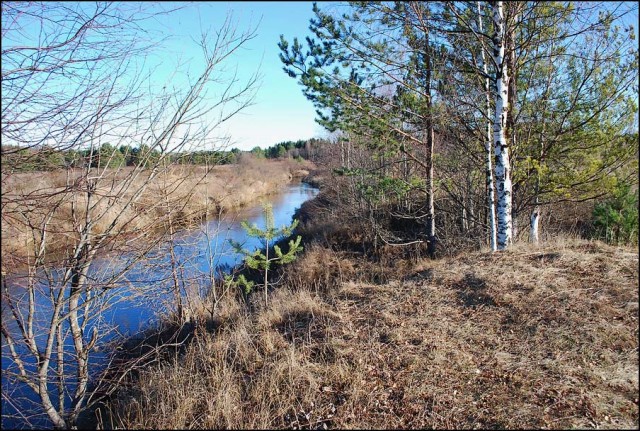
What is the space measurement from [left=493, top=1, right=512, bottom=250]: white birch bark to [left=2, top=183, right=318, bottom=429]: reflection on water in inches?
208

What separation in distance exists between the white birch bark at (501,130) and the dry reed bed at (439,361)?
1241 millimetres

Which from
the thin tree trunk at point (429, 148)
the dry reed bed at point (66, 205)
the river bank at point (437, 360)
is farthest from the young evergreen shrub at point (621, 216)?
the dry reed bed at point (66, 205)

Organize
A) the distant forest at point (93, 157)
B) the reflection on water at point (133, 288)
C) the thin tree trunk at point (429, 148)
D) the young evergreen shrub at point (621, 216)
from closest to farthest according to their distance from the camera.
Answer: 1. the distant forest at point (93, 157)
2. the reflection on water at point (133, 288)
3. the young evergreen shrub at point (621, 216)
4. the thin tree trunk at point (429, 148)

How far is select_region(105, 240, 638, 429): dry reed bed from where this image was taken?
320 cm

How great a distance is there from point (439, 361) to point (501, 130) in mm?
4631

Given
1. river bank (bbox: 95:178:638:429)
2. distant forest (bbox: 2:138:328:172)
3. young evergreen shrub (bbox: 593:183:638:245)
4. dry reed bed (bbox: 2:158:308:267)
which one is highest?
distant forest (bbox: 2:138:328:172)

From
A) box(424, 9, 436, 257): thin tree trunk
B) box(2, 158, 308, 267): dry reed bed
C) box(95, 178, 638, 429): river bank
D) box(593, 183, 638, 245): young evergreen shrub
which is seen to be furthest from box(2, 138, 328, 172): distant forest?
box(593, 183, 638, 245): young evergreen shrub

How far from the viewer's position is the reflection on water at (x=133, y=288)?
368 centimetres

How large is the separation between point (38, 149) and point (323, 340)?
3.59 m

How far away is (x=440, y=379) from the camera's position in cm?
362

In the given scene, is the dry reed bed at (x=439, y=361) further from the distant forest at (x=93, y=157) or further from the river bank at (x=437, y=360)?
the distant forest at (x=93, y=157)

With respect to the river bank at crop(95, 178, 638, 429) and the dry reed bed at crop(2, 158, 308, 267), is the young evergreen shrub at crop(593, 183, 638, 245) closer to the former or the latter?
the river bank at crop(95, 178, 638, 429)

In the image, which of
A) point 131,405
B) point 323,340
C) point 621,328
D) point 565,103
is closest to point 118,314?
point 131,405

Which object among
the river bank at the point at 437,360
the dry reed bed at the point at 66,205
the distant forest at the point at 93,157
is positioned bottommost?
the river bank at the point at 437,360
